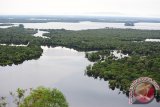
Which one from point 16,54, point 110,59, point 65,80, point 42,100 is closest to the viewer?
point 42,100

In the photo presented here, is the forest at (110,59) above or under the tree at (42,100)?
under

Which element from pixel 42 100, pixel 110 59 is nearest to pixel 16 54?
pixel 110 59

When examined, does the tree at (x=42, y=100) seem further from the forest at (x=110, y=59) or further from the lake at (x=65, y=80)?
the forest at (x=110, y=59)

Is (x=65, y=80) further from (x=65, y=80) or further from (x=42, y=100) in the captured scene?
(x=42, y=100)

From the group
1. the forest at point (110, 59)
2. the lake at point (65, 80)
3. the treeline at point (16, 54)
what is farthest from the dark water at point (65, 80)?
the forest at point (110, 59)

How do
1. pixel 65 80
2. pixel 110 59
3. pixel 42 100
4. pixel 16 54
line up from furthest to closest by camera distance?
pixel 16 54
pixel 110 59
pixel 65 80
pixel 42 100

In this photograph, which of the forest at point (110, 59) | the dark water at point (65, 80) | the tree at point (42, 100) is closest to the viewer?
the tree at point (42, 100)

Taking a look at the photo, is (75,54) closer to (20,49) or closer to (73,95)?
(20,49)

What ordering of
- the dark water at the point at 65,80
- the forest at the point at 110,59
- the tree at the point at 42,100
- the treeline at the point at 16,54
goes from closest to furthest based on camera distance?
the tree at the point at 42,100 → the dark water at the point at 65,80 → the forest at the point at 110,59 → the treeline at the point at 16,54

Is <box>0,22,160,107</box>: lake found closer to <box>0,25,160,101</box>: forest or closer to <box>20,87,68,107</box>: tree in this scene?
<box>0,25,160,101</box>: forest

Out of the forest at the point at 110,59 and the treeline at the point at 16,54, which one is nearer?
the forest at the point at 110,59

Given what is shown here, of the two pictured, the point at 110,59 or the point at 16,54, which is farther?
the point at 16,54
